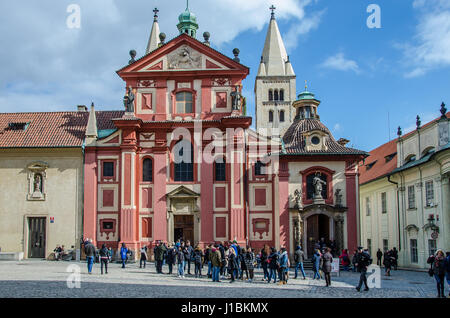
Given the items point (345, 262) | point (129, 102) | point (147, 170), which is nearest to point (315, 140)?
point (345, 262)

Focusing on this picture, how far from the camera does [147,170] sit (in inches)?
1438

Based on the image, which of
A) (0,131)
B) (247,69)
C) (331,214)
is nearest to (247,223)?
(331,214)

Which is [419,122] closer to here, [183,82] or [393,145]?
[393,145]

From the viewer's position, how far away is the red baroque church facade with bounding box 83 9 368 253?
35.4 m

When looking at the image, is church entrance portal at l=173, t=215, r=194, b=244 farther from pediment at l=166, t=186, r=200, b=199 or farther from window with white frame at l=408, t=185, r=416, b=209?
window with white frame at l=408, t=185, r=416, b=209

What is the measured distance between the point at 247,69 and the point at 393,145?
642 inches

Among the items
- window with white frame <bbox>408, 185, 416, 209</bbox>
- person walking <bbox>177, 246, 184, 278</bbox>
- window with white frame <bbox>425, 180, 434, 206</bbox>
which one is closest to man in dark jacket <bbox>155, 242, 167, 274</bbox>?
person walking <bbox>177, 246, 184, 278</bbox>

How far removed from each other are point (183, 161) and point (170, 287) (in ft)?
54.7

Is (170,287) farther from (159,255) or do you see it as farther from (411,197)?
(411,197)

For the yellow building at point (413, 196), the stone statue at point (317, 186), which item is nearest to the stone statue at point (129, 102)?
the stone statue at point (317, 186)

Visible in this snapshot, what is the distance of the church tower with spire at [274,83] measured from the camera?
279ft
